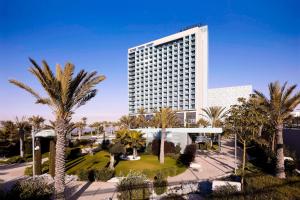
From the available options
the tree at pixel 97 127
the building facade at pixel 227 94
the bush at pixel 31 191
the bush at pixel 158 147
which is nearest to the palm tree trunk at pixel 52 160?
the bush at pixel 31 191

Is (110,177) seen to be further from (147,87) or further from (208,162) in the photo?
(147,87)

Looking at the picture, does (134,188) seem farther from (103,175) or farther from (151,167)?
(151,167)

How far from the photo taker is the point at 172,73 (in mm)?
112625

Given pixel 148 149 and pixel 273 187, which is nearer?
pixel 273 187

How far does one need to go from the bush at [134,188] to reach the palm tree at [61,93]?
3438 mm

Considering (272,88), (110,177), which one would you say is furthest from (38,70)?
(272,88)

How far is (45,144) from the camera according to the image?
37.2 metres

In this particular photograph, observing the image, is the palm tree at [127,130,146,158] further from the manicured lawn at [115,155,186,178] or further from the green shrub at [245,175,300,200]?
the green shrub at [245,175,300,200]

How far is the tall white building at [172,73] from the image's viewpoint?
103250 millimetres

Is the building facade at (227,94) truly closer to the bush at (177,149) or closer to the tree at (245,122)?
the bush at (177,149)

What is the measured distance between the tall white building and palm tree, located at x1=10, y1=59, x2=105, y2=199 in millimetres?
88304

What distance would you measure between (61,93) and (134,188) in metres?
7.00

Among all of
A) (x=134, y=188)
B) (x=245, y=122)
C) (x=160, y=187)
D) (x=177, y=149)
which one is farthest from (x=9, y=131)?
(x=245, y=122)

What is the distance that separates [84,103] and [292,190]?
13565mm
